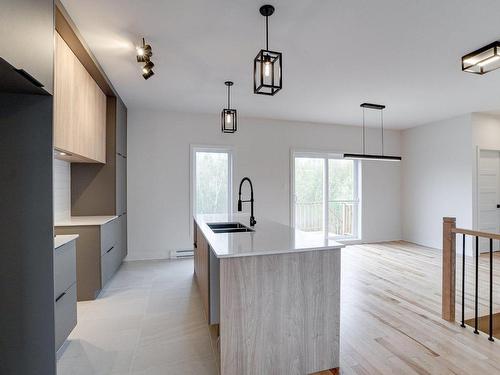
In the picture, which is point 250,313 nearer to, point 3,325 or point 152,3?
point 3,325

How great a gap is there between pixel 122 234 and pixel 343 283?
134 inches

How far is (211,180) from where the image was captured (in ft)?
17.6

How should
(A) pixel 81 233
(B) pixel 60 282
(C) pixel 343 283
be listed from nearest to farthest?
(B) pixel 60 282 → (A) pixel 81 233 → (C) pixel 343 283

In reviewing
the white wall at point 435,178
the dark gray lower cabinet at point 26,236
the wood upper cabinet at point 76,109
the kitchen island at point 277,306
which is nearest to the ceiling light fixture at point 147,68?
the wood upper cabinet at point 76,109

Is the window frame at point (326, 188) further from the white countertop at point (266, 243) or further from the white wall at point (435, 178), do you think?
the white countertop at point (266, 243)

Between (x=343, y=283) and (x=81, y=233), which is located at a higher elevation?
(x=81, y=233)

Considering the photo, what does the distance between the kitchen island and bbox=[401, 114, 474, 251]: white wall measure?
477 centimetres

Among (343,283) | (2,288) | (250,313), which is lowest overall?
(343,283)

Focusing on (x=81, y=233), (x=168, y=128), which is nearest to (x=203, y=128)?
(x=168, y=128)

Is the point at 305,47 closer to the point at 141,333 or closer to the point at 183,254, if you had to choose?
the point at 141,333

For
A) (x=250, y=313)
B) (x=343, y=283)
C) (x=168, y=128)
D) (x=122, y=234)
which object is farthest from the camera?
(x=168, y=128)

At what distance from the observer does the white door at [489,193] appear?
17.5ft

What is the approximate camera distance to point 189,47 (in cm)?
280

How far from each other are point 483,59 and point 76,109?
163 inches
